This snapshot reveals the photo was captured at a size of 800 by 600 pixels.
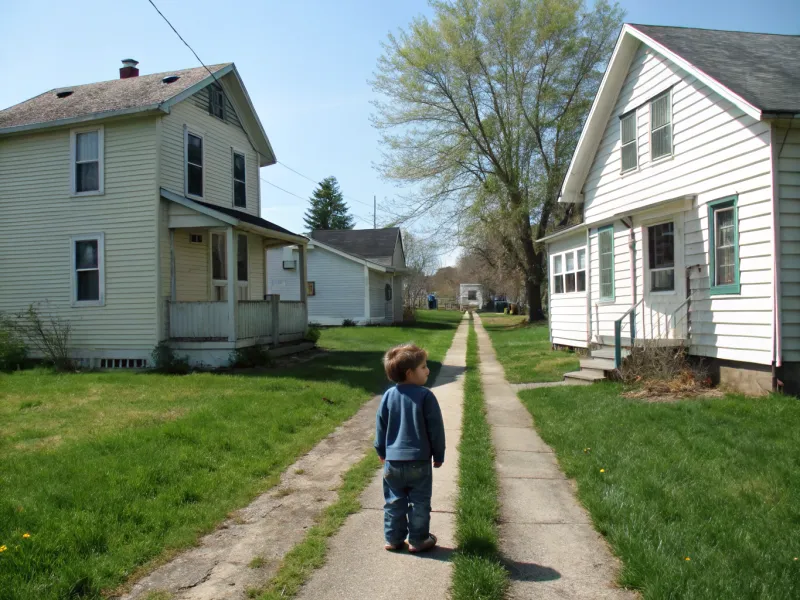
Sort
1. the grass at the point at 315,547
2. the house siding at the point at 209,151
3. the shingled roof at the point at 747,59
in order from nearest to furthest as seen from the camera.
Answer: the grass at the point at 315,547, the shingled roof at the point at 747,59, the house siding at the point at 209,151

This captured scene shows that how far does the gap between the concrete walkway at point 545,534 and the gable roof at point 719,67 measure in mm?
5942

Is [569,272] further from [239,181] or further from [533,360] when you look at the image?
[239,181]

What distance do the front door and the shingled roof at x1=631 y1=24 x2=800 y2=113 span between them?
248 cm

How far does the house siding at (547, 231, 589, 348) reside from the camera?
637 inches

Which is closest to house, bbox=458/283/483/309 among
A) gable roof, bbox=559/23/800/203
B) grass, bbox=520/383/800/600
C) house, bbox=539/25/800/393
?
house, bbox=539/25/800/393

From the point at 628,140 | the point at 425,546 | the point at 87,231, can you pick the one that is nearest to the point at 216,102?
the point at 87,231

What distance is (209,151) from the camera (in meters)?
16.3

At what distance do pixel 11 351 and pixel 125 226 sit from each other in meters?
3.86

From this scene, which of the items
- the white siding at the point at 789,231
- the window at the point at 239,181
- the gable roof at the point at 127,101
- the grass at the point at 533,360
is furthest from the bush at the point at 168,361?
the white siding at the point at 789,231

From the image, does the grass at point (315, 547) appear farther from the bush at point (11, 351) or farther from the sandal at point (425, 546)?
the bush at point (11, 351)

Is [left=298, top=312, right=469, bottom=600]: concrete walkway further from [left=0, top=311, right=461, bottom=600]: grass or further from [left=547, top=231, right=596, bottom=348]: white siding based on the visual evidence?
[left=547, top=231, right=596, bottom=348]: white siding

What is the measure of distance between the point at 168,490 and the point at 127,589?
1711 millimetres

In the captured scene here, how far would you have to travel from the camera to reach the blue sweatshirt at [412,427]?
4.23m

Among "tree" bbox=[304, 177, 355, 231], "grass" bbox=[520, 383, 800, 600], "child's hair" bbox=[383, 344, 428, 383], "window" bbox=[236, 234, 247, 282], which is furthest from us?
"tree" bbox=[304, 177, 355, 231]
